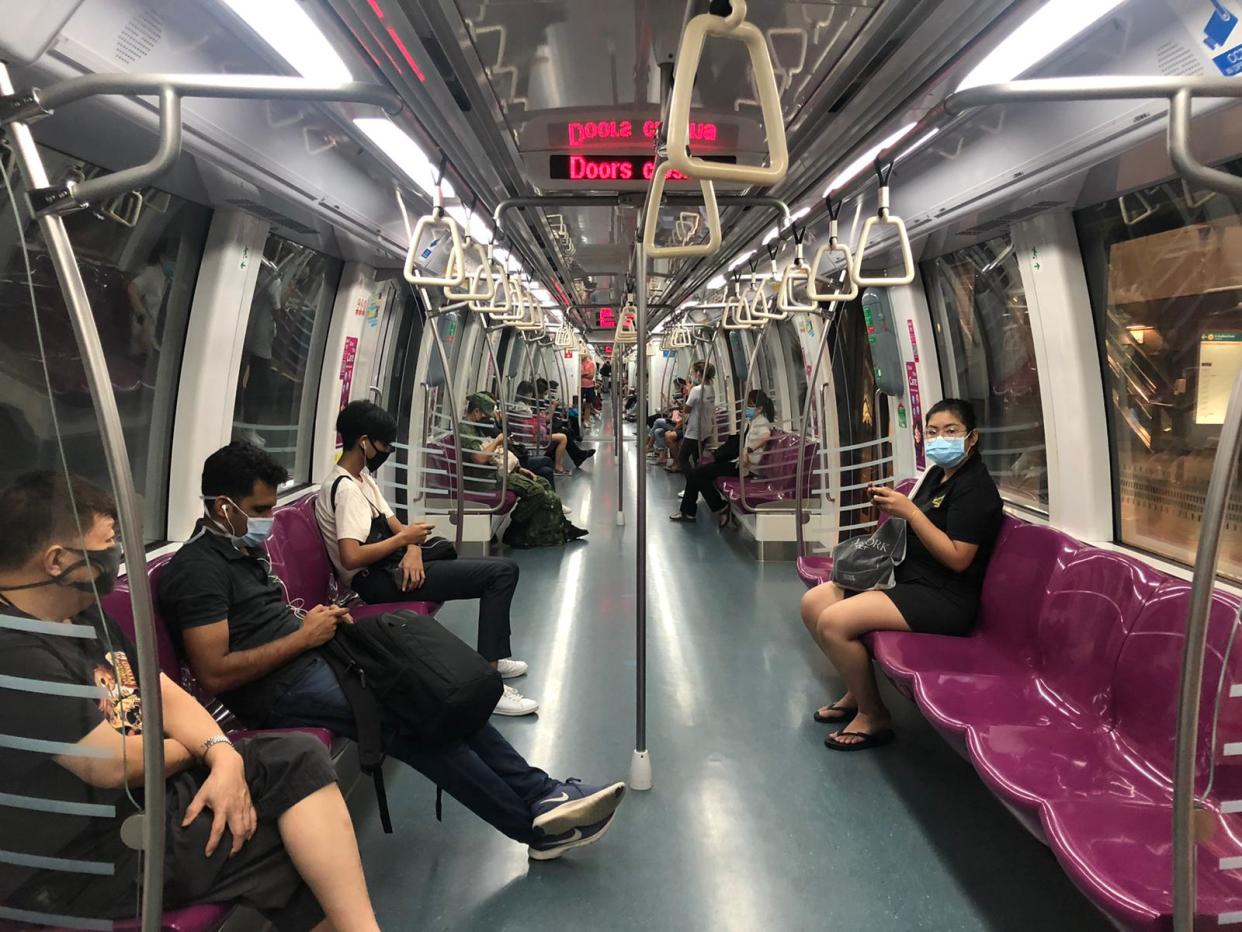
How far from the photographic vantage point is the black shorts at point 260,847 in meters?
1.78

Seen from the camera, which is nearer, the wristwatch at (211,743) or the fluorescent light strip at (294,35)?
the wristwatch at (211,743)

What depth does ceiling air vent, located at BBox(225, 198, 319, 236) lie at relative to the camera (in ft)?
11.3

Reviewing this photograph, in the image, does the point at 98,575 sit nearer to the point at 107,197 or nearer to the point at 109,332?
the point at 107,197

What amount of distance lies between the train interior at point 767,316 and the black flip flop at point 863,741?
5cm

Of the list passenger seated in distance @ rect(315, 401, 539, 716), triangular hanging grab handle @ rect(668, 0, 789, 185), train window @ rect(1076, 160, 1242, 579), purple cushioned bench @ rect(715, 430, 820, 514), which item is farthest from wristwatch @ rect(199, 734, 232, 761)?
purple cushioned bench @ rect(715, 430, 820, 514)

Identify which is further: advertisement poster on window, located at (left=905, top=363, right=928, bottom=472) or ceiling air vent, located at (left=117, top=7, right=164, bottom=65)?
advertisement poster on window, located at (left=905, top=363, right=928, bottom=472)

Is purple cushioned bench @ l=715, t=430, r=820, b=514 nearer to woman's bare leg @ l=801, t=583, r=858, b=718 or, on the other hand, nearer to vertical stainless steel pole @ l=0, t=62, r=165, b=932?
woman's bare leg @ l=801, t=583, r=858, b=718

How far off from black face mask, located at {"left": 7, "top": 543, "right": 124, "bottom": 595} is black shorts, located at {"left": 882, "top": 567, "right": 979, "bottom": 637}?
3.09m

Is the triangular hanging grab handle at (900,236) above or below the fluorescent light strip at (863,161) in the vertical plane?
below

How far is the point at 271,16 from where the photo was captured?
7.59ft

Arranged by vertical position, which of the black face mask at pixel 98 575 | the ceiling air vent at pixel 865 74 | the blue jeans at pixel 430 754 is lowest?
the blue jeans at pixel 430 754

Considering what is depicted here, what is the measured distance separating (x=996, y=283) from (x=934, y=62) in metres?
2.19

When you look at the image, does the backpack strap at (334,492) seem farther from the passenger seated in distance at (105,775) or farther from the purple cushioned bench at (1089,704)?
the purple cushioned bench at (1089,704)

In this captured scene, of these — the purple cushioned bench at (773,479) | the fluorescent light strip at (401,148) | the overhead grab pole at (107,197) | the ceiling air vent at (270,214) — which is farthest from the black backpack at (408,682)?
the purple cushioned bench at (773,479)
